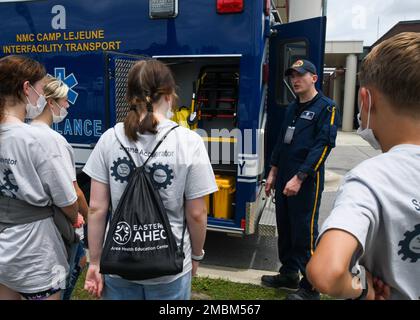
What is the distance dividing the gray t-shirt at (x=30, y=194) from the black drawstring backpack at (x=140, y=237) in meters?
0.43

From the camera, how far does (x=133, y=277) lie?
161 cm

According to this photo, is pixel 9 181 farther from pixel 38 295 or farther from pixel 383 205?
pixel 383 205

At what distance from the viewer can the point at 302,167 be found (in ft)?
10.3

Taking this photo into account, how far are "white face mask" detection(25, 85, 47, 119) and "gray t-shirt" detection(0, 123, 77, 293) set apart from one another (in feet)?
0.66

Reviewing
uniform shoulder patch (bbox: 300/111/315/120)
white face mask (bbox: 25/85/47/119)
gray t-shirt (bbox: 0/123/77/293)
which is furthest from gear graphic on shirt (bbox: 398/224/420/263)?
uniform shoulder patch (bbox: 300/111/315/120)

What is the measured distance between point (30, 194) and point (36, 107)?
0.51m

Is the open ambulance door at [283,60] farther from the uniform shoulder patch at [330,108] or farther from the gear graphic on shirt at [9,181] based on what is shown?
the gear graphic on shirt at [9,181]

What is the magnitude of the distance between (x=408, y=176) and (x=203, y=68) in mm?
4034

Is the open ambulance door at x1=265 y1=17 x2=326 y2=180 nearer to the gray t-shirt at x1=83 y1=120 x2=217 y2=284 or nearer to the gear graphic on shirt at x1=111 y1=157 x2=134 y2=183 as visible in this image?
the gray t-shirt at x1=83 y1=120 x2=217 y2=284

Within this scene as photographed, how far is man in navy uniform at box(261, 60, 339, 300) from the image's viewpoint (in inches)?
124

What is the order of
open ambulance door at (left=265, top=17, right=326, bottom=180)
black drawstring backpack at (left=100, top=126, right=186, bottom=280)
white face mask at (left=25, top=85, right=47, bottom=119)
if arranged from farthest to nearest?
1. open ambulance door at (left=265, top=17, right=326, bottom=180)
2. white face mask at (left=25, top=85, right=47, bottom=119)
3. black drawstring backpack at (left=100, top=126, right=186, bottom=280)

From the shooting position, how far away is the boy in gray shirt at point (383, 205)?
0.90m

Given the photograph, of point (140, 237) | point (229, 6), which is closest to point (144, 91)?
point (140, 237)

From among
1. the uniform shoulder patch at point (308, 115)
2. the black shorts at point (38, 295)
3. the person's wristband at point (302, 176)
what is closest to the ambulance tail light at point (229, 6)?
the uniform shoulder patch at point (308, 115)
